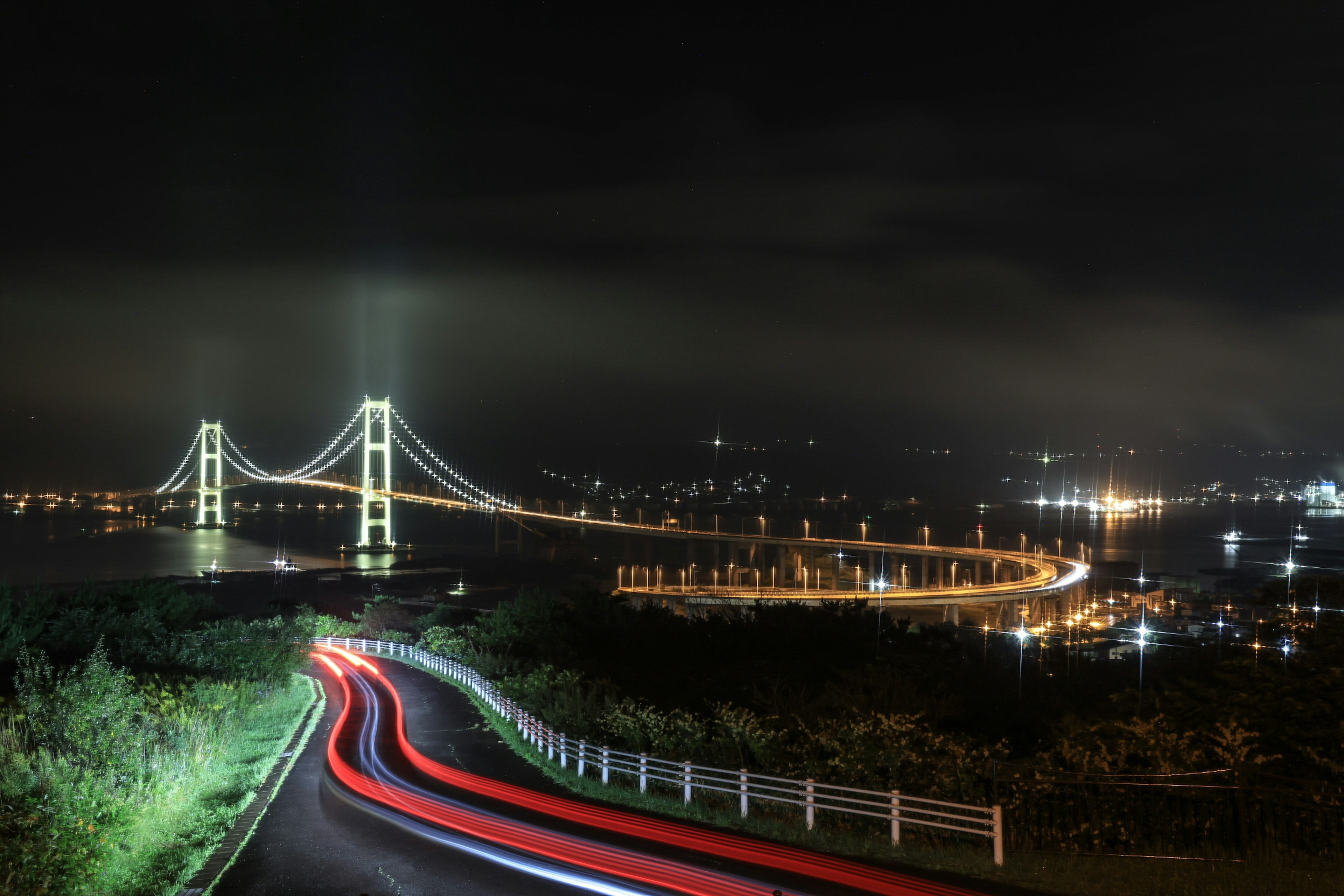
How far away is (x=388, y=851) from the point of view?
306 inches

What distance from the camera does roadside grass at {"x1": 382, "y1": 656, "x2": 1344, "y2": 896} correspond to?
626 centimetres

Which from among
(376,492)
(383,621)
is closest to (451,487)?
(376,492)

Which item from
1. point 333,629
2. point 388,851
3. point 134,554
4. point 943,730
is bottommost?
point 134,554

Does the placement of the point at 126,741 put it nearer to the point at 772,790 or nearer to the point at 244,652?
the point at 772,790

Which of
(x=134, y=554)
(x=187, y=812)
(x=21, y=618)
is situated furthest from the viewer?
(x=134, y=554)

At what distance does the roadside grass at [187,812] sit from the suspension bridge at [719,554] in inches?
1165

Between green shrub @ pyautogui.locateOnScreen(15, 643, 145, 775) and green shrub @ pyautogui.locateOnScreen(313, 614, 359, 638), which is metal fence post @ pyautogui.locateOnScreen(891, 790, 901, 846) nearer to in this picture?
green shrub @ pyautogui.locateOnScreen(15, 643, 145, 775)

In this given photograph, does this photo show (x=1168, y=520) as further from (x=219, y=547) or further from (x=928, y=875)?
(x=928, y=875)

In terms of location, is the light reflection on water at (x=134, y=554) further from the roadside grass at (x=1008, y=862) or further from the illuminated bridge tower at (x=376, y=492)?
the roadside grass at (x=1008, y=862)

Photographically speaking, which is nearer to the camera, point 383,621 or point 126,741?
point 126,741

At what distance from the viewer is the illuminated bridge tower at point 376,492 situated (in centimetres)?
9081

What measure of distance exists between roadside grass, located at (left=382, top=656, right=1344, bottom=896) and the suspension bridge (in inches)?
1223

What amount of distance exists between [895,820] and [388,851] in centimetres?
418

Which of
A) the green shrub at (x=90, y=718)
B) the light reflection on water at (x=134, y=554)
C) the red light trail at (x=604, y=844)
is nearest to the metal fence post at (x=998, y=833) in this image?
the red light trail at (x=604, y=844)
